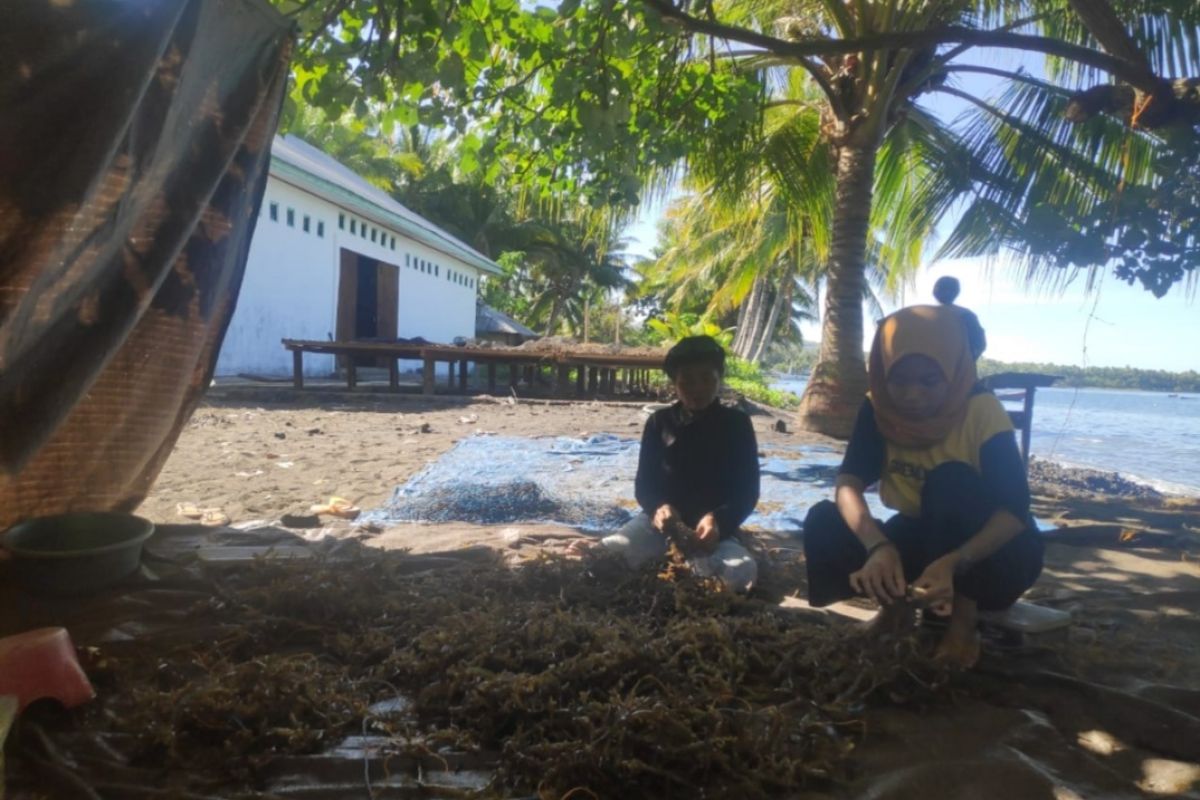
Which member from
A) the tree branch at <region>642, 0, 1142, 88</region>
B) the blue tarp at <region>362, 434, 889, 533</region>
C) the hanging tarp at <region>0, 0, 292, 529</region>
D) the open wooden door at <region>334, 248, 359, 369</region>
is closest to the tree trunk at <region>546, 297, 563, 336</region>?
the open wooden door at <region>334, 248, 359, 369</region>

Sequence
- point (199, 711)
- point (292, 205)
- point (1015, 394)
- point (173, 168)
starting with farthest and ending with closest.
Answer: point (292, 205)
point (1015, 394)
point (173, 168)
point (199, 711)

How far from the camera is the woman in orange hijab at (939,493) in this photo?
2.17 meters

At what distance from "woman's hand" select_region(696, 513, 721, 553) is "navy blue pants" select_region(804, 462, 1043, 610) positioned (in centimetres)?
46

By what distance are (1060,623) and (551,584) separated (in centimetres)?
181

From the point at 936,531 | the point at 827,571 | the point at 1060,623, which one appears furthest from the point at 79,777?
the point at 1060,623

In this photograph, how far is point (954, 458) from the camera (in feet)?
7.71

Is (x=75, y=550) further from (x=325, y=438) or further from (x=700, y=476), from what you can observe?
(x=325, y=438)

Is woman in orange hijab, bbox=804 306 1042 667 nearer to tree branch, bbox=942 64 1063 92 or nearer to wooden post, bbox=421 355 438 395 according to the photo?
tree branch, bbox=942 64 1063 92

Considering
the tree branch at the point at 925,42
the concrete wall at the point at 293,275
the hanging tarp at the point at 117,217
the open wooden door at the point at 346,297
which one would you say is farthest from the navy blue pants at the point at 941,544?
the open wooden door at the point at 346,297

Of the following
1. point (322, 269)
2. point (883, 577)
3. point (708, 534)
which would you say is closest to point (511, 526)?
point (708, 534)

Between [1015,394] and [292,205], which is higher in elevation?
[292,205]

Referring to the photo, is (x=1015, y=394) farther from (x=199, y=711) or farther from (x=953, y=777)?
(x=199, y=711)

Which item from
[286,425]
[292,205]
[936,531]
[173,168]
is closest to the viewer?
[936,531]

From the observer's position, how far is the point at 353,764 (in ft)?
5.77
